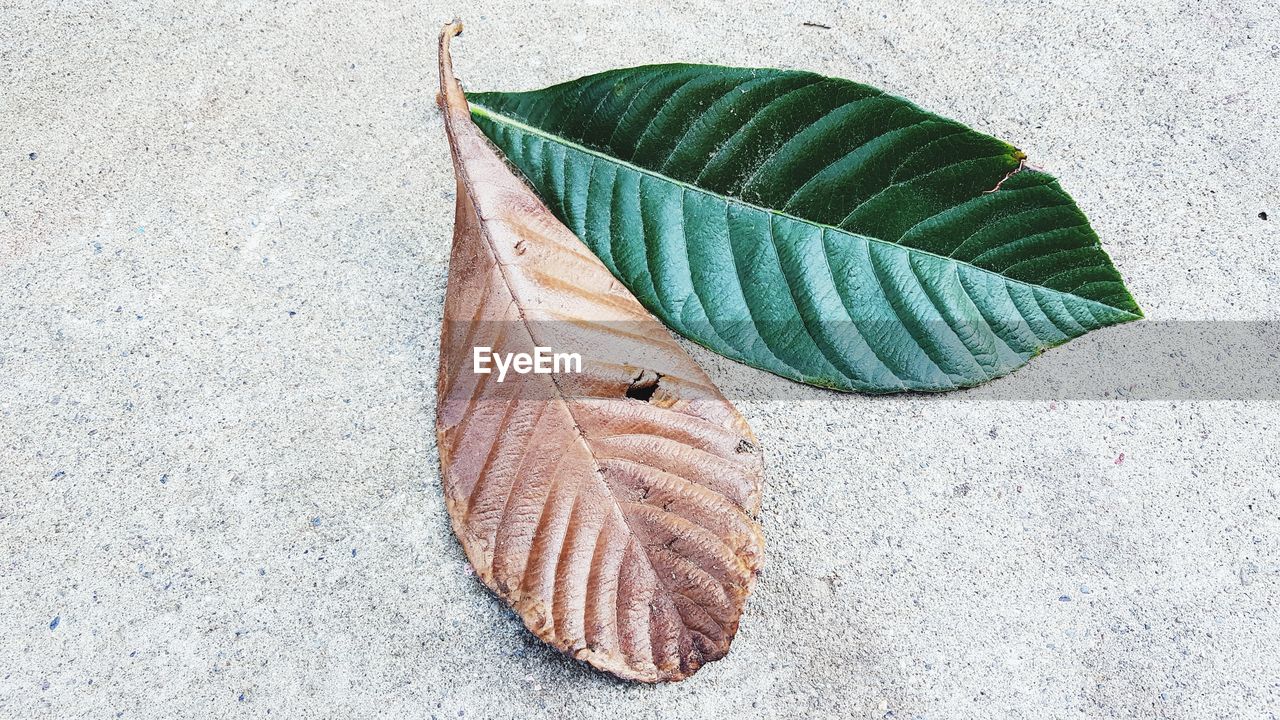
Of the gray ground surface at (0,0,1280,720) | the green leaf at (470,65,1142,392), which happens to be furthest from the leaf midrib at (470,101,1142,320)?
the gray ground surface at (0,0,1280,720)

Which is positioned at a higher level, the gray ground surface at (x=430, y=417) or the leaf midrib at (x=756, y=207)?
the leaf midrib at (x=756, y=207)

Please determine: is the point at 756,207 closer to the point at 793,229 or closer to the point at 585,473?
the point at 793,229

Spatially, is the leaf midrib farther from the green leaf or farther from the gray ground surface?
the gray ground surface

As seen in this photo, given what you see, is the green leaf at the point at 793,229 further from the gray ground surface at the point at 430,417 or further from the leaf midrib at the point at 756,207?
the gray ground surface at the point at 430,417

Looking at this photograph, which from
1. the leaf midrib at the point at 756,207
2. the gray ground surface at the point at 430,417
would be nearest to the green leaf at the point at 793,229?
the leaf midrib at the point at 756,207

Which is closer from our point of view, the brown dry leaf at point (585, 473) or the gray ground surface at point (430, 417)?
the brown dry leaf at point (585, 473)

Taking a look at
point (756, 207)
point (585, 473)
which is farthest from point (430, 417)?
point (756, 207)
